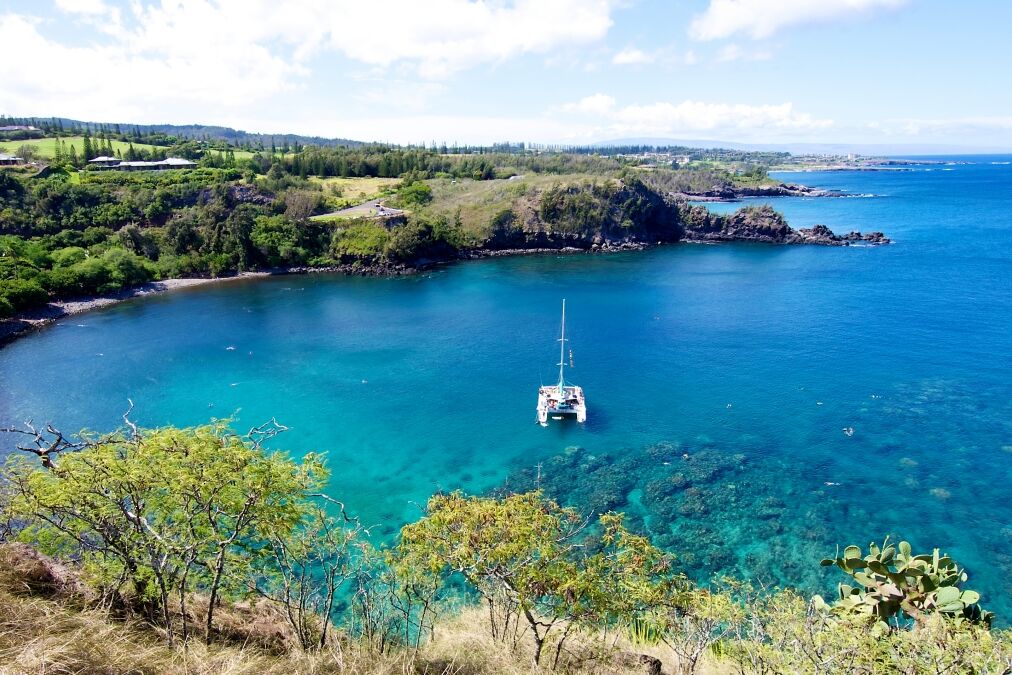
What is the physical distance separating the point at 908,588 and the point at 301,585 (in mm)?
18065

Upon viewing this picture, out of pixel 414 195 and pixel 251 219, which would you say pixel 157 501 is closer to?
pixel 251 219

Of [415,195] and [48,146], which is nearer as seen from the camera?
[415,195]

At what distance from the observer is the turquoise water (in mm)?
36188

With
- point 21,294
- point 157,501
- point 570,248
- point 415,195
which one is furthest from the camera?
point 415,195

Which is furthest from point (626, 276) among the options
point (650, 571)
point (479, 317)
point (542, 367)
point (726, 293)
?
point (650, 571)

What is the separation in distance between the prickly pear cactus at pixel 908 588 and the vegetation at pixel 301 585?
5cm

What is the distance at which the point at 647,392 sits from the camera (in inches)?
2072

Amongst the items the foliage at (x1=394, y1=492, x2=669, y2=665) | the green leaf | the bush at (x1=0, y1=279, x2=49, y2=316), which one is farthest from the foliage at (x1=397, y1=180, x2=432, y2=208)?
the green leaf

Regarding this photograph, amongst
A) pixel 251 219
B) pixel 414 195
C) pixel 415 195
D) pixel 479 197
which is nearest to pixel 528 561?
pixel 251 219

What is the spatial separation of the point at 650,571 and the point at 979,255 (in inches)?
4773

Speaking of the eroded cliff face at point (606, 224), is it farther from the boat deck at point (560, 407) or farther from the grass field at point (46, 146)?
the grass field at point (46, 146)

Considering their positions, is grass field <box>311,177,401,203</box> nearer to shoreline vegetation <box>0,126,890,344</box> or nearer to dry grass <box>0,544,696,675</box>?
shoreline vegetation <box>0,126,890,344</box>

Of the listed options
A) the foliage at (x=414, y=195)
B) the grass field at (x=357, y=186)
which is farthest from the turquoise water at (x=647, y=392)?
the grass field at (x=357, y=186)

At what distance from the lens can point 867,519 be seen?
3494 centimetres
